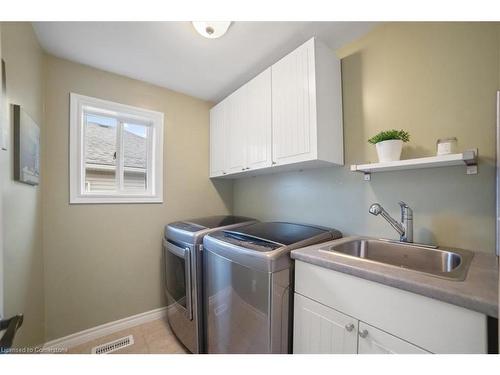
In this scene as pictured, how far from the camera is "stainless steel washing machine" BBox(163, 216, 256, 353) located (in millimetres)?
1488

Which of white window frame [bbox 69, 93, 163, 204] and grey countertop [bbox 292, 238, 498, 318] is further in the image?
white window frame [bbox 69, 93, 163, 204]

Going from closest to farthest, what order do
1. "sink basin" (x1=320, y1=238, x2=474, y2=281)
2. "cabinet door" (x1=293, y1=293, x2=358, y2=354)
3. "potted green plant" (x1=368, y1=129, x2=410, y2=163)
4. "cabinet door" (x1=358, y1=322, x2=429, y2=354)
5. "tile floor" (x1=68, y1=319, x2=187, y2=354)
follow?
1. "cabinet door" (x1=358, y1=322, x2=429, y2=354)
2. "cabinet door" (x1=293, y1=293, x2=358, y2=354)
3. "sink basin" (x1=320, y1=238, x2=474, y2=281)
4. "potted green plant" (x1=368, y1=129, x2=410, y2=163)
5. "tile floor" (x1=68, y1=319, x2=187, y2=354)

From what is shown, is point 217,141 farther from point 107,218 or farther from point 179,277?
point 179,277

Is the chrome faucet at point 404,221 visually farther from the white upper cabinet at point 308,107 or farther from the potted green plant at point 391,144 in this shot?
the white upper cabinet at point 308,107

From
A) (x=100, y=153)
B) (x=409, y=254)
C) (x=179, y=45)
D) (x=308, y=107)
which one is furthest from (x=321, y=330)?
(x=100, y=153)

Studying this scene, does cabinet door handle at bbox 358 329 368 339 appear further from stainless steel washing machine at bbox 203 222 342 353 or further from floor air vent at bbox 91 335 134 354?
floor air vent at bbox 91 335 134 354

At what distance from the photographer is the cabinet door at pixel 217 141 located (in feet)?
7.02

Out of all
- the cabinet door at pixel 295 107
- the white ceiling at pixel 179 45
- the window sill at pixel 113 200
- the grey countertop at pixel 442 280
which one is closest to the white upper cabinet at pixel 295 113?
the cabinet door at pixel 295 107

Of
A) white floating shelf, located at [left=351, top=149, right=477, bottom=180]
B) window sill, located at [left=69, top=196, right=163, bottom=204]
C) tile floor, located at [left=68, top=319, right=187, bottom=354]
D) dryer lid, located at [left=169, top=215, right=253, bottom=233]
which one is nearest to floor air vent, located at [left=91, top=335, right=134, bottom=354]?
tile floor, located at [left=68, top=319, right=187, bottom=354]

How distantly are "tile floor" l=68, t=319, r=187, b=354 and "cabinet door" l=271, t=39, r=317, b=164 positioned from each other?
5.63 ft

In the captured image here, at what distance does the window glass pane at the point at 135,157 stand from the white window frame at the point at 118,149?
42mm

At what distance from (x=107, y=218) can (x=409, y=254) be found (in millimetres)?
2266

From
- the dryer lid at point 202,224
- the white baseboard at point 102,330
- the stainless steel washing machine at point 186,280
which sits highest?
the dryer lid at point 202,224
